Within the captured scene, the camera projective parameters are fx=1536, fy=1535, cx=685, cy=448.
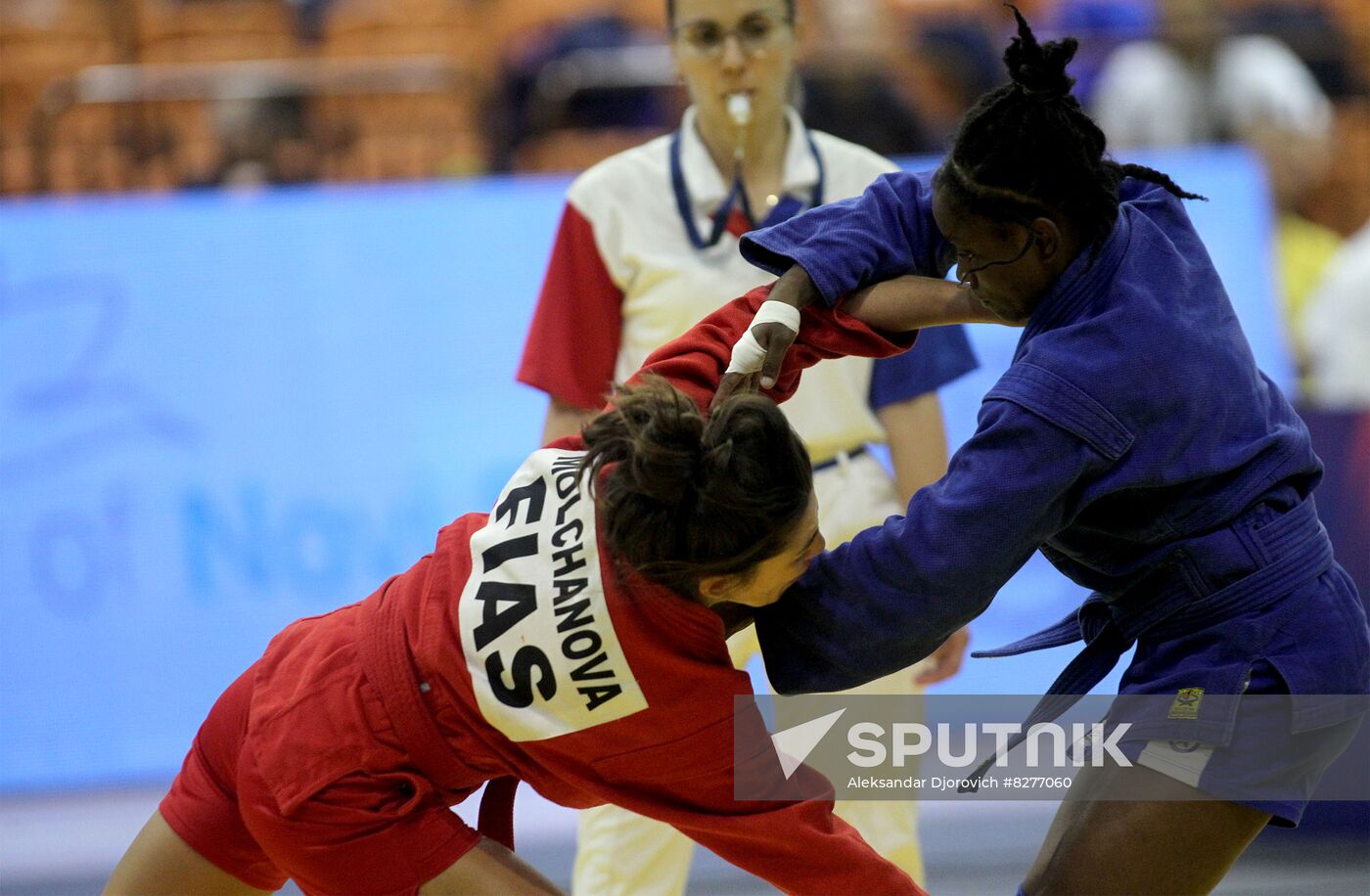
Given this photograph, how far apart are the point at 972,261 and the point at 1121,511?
37 centimetres

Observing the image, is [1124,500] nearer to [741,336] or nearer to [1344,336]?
[741,336]

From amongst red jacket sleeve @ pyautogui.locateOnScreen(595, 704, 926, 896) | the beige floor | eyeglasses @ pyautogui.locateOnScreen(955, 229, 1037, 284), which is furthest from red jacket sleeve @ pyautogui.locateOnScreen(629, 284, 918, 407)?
the beige floor

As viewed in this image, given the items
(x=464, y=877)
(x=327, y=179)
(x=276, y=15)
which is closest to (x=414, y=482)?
(x=327, y=179)

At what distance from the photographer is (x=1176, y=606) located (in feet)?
→ 6.47

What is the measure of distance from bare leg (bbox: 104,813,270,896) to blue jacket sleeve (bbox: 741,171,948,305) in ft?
3.76

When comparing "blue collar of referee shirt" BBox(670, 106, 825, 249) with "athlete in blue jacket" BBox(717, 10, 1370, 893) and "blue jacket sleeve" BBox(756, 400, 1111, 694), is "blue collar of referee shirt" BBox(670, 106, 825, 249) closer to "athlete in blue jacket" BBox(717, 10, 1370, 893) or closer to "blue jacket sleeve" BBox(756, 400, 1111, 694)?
"athlete in blue jacket" BBox(717, 10, 1370, 893)

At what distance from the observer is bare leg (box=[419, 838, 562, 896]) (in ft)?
6.33

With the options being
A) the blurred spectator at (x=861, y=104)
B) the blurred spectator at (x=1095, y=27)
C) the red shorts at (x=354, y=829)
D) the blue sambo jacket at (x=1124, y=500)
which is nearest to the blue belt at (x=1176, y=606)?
the blue sambo jacket at (x=1124, y=500)

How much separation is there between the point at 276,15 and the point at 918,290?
17.3 feet

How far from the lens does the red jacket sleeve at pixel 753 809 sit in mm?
1859

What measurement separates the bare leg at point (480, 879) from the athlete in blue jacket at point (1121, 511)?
0.44 meters

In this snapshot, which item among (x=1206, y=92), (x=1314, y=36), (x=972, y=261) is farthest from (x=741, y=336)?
(x=1314, y=36)

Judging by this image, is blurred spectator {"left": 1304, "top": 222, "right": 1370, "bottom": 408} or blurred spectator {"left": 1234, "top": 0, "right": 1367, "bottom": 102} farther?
blurred spectator {"left": 1234, "top": 0, "right": 1367, "bottom": 102}

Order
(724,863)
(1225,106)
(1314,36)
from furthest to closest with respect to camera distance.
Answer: (1314,36) → (1225,106) → (724,863)
